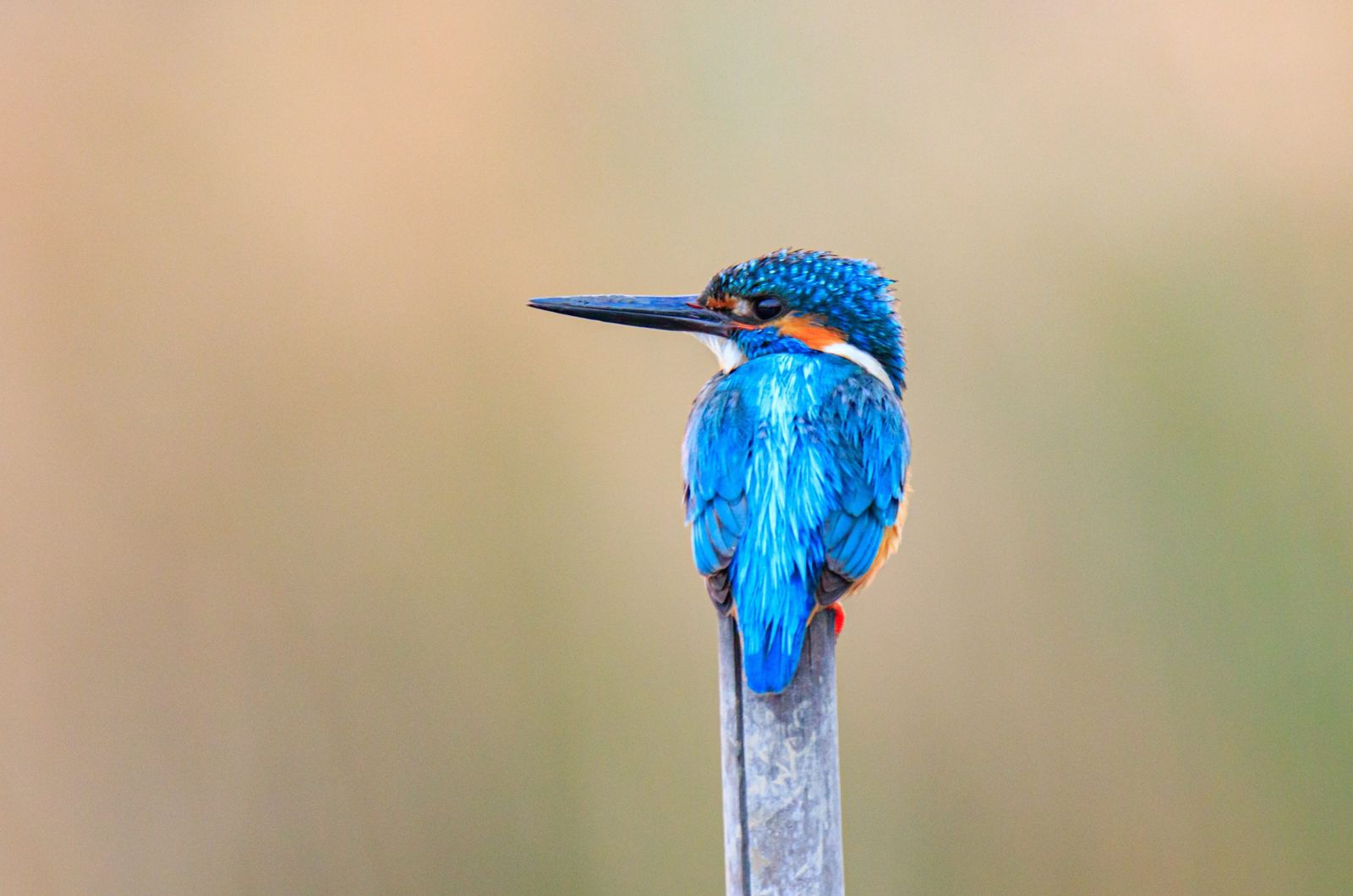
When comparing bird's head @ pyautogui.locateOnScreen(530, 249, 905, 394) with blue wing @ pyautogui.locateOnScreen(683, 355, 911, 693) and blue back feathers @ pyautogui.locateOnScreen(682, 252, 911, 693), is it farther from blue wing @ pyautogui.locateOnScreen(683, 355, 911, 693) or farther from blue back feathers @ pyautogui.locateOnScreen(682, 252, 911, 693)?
blue wing @ pyautogui.locateOnScreen(683, 355, 911, 693)

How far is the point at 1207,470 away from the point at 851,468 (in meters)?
1.41

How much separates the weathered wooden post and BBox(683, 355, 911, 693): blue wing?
62 millimetres

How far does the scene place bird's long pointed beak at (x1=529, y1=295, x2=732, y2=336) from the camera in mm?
1730

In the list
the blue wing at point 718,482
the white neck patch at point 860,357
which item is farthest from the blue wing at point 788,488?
the white neck patch at point 860,357

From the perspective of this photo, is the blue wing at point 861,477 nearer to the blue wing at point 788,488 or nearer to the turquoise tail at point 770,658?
the blue wing at point 788,488

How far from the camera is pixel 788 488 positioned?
1420mm

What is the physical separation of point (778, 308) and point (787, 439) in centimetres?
35

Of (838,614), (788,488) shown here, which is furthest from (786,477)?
(838,614)

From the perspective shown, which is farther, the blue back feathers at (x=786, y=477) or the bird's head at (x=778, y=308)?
the bird's head at (x=778, y=308)

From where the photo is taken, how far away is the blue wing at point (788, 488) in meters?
1.30

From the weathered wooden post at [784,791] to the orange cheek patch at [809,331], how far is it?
616 millimetres

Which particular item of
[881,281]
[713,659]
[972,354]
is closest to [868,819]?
[713,659]

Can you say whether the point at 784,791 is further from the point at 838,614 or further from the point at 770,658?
the point at 838,614

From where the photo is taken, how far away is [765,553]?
53.4 inches
